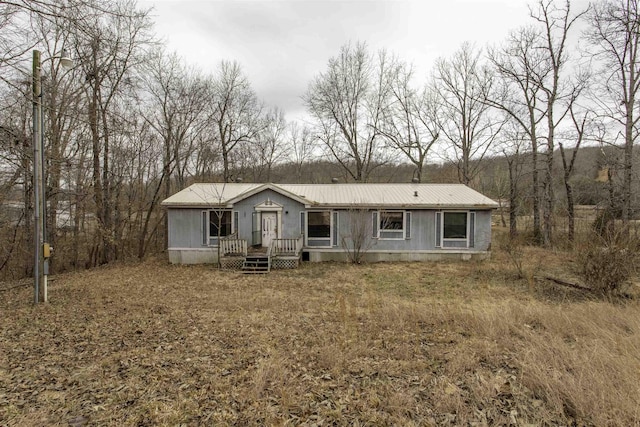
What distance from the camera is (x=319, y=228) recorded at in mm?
15328

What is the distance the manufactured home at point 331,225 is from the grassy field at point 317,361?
6.35 m

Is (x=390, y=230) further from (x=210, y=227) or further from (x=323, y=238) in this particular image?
(x=210, y=227)

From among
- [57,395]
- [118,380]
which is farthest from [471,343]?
[57,395]

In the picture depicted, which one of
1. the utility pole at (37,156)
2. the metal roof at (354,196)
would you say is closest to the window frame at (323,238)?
the metal roof at (354,196)

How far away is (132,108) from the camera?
667 inches

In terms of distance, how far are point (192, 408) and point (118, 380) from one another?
1.37 meters

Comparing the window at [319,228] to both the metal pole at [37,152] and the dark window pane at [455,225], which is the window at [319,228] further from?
the metal pole at [37,152]

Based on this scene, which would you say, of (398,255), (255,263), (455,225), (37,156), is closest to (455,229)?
(455,225)

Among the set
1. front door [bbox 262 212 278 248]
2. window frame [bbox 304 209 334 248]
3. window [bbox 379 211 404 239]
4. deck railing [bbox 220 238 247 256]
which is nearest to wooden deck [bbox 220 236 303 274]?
deck railing [bbox 220 238 247 256]

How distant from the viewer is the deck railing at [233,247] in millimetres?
13797

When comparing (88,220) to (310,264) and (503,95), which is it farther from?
(503,95)

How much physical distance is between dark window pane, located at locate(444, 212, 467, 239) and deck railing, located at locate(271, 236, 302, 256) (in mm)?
7248

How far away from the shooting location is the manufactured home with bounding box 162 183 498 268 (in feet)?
48.5

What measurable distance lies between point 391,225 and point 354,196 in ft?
7.84
